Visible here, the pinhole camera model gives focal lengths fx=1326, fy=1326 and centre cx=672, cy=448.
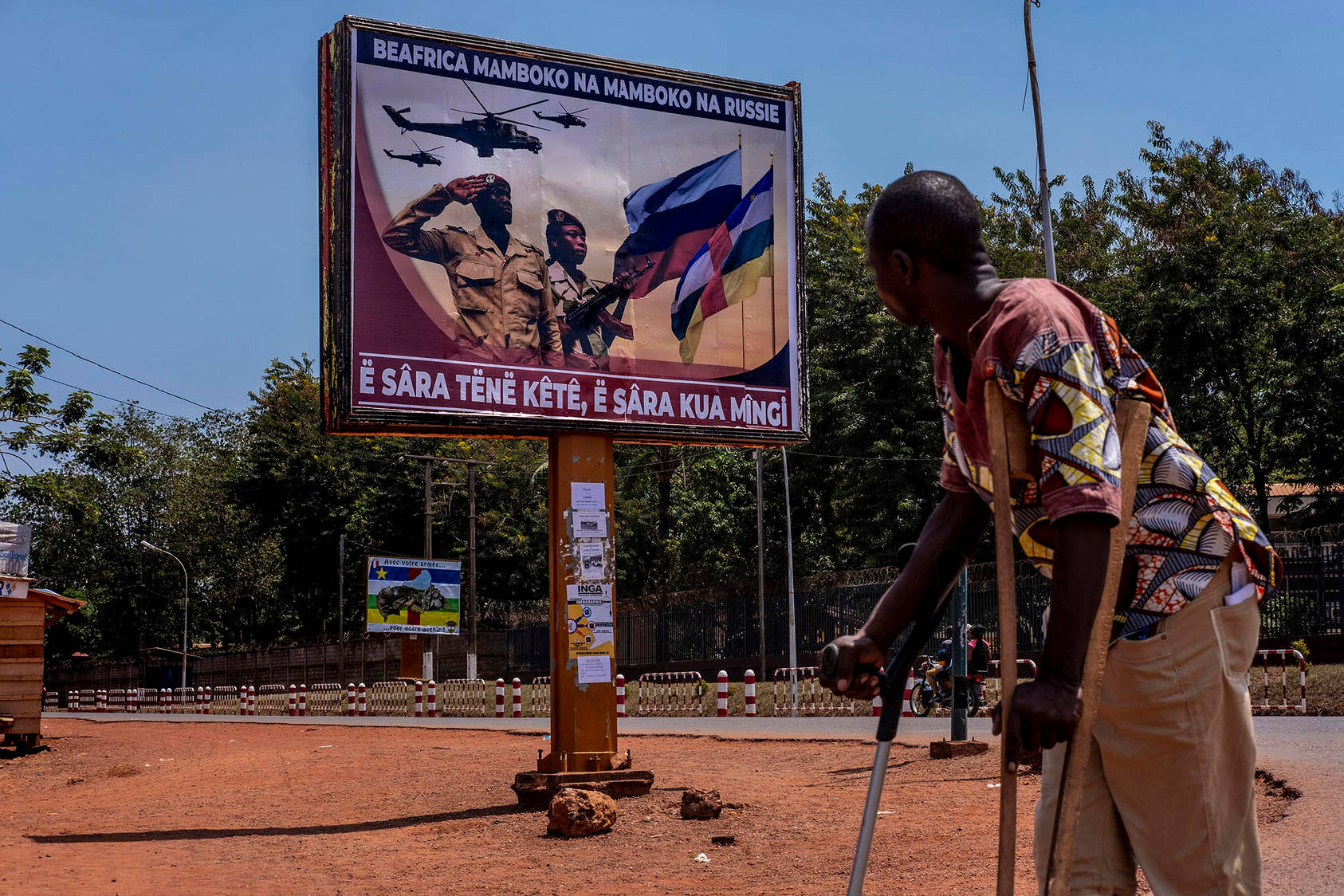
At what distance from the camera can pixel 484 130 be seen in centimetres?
933

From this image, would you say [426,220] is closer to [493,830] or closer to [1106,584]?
[493,830]

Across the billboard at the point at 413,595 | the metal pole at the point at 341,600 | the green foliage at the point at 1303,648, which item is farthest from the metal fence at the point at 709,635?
the billboard at the point at 413,595

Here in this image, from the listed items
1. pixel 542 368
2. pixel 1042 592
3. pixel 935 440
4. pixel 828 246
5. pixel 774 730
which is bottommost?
pixel 774 730

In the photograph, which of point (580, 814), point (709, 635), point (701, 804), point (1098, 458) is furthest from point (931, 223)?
point (709, 635)

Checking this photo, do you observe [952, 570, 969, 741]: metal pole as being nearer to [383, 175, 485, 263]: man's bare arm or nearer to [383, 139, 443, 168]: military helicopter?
[383, 175, 485, 263]: man's bare arm

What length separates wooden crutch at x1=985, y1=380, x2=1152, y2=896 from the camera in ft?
6.96

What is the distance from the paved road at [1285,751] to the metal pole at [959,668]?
1208 millimetres

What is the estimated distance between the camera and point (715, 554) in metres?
38.7

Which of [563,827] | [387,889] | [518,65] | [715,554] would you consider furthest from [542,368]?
[715,554]

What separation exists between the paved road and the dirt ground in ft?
1.05

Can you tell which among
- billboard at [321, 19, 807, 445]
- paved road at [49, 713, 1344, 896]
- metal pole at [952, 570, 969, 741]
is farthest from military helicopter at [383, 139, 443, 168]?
paved road at [49, 713, 1344, 896]

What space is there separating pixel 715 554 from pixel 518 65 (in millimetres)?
29891

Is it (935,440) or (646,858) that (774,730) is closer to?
(646,858)

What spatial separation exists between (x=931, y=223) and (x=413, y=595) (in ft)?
124
